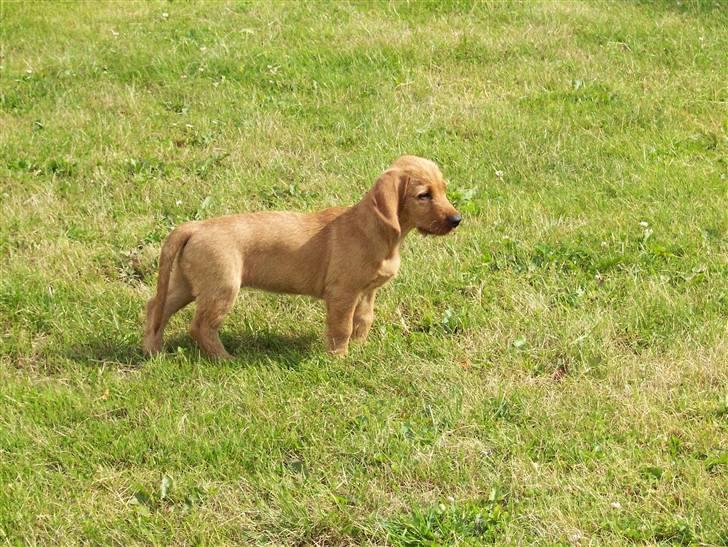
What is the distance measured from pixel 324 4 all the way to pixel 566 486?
910 cm

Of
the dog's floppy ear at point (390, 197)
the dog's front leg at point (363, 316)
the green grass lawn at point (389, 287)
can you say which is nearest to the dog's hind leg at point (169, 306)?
the green grass lawn at point (389, 287)

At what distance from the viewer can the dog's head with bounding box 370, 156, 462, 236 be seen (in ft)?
19.8

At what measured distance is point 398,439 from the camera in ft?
17.4

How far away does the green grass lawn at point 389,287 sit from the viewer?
4.94 metres

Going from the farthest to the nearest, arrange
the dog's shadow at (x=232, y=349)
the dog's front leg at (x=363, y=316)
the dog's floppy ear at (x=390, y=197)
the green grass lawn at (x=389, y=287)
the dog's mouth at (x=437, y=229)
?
the dog's front leg at (x=363, y=316) < the dog's shadow at (x=232, y=349) < the dog's mouth at (x=437, y=229) < the dog's floppy ear at (x=390, y=197) < the green grass lawn at (x=389, y=287)

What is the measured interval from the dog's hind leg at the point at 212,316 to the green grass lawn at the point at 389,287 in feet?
0.48

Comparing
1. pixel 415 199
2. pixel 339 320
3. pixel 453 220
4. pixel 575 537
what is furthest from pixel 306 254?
pixel 575 537

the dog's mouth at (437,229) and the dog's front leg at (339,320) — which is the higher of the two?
the dog's mouth at (437,229)

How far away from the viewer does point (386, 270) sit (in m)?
6.18

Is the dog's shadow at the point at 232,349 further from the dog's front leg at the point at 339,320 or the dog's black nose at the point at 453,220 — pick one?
Result: the dog's black nose at the point at 453,220

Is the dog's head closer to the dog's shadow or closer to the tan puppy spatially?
the tan puppy

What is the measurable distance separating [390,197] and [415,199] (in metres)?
0.17

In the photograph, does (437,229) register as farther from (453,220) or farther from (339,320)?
(339,320)

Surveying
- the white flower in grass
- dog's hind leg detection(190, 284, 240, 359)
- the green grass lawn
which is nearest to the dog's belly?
the green grass lawn
